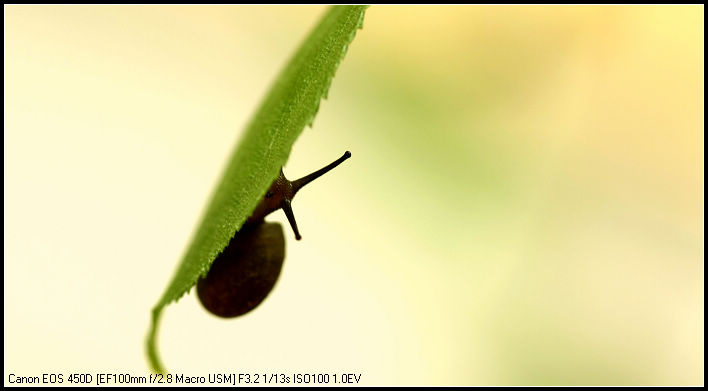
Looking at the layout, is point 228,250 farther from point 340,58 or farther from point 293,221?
point 340,58

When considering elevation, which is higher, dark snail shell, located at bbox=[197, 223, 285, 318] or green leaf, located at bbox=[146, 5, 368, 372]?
green leaf, located at bbox=[146, 5, 368, 372]

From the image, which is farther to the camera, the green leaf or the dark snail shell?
the dark snail shell

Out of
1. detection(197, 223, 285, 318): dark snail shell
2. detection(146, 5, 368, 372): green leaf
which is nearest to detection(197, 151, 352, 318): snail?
detection(197, 223, 285, 318): dark snail shell

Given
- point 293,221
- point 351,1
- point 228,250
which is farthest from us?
point 293,221

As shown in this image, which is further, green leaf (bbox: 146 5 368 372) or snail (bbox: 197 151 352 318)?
snail (bbox: 197 151 352 318)

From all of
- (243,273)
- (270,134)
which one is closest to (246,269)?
(243,273)

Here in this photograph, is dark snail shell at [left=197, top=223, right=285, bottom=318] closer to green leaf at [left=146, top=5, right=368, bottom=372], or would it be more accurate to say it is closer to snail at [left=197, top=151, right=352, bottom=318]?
snail at [left=197, top=151, right=352, bottom=318]

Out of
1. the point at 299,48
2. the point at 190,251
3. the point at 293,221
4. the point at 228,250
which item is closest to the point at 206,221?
the point at 190,251
